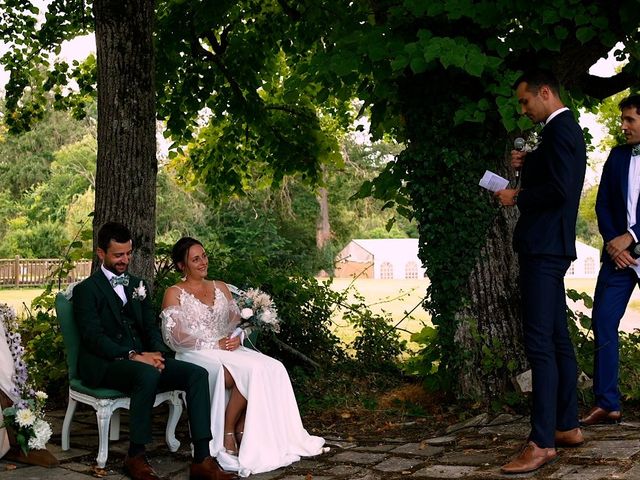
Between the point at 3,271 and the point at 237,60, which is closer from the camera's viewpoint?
the point at 237,60

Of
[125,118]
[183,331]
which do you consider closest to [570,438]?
[183,331]

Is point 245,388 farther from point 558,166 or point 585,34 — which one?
point 585,34

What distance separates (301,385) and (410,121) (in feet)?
8.45

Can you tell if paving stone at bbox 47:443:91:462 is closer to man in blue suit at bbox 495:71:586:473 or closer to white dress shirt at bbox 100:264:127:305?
white dress shirt at bbox 100:264:127:305

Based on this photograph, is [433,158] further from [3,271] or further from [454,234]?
[3,271]

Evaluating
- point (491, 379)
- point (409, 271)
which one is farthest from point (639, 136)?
point (409, 271)

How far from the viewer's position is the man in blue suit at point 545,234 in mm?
4469

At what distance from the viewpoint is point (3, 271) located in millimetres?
35188

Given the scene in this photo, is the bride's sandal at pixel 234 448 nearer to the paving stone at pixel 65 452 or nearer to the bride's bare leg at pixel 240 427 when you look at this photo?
the bride's bare leg at pixel 240 427

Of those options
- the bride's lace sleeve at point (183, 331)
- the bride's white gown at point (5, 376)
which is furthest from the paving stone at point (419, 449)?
the bride's white gown at point (5, 376)

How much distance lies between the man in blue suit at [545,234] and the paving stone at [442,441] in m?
1.04

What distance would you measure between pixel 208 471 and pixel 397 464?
1155 mm

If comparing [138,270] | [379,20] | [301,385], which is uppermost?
[379,20]

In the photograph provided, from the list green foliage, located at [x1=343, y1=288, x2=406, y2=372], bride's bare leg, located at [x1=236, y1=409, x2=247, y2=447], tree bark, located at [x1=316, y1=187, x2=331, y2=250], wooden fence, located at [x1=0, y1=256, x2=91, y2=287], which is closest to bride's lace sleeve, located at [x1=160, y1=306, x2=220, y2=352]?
bride's bare leg, located at [x1=236, y1=409, x2=247, y2=447]
